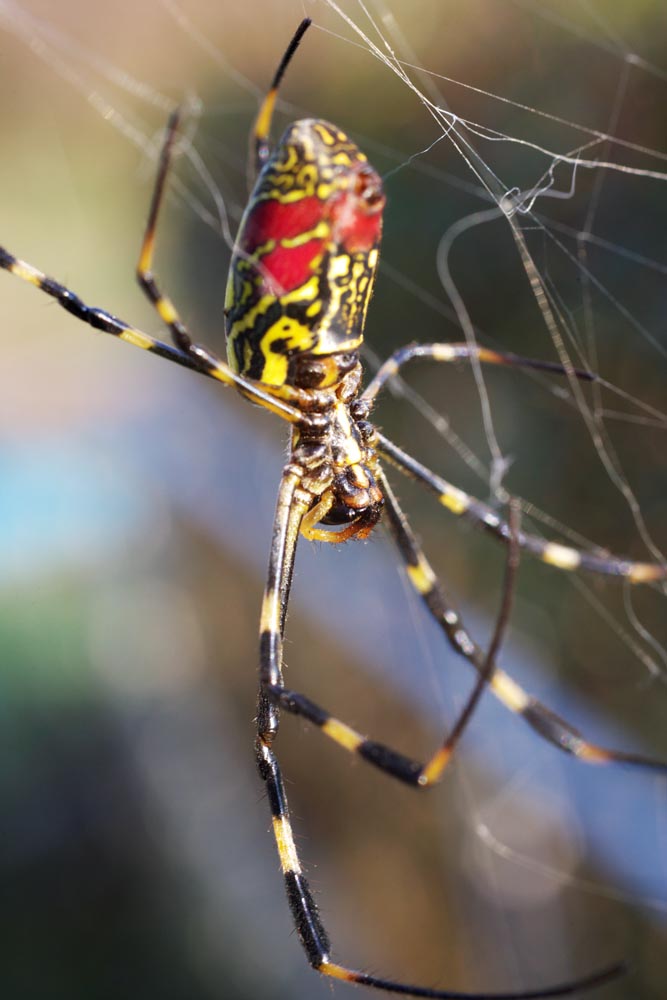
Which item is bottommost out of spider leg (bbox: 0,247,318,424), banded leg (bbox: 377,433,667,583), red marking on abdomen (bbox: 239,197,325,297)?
spider leg (bbox: 0,247,318,424)

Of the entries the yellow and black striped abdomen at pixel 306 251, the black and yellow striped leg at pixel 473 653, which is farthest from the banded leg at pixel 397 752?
the yellow and black striped abdomen at pixel 306 251

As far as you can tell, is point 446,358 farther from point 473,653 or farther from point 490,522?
point 473,653

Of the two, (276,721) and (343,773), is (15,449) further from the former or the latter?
(276,721)

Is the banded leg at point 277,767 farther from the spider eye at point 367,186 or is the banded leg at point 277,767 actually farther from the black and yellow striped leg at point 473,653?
the spider eye at point 367,186

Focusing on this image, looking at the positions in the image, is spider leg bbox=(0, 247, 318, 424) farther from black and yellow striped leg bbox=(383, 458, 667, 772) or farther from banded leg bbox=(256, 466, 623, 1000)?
black and yellow striped leg bbox=(383, 458, 667, 772)

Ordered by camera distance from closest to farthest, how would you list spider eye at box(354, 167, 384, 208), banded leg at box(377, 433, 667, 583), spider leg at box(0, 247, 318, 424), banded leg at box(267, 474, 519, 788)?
banded leg at box(267, 474, 519, 788) → spider eye at box(354, 167, 384, 208) → spider leg at box(0, 247, 318, 424) → banded leg at box(377, 433, 667, 583)

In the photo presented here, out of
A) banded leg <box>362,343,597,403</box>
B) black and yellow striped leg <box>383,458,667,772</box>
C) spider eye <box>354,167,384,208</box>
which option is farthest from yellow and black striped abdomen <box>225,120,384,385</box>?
black and yellow striped leg <box>383,458,667,772</box>
